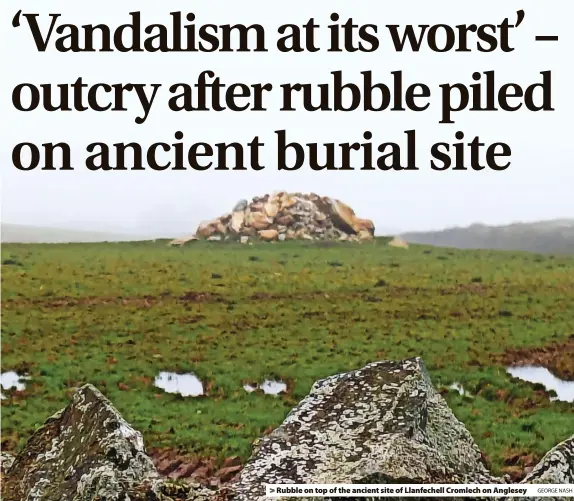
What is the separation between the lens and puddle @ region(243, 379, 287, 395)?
9.88m

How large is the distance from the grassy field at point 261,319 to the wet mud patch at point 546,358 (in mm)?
69

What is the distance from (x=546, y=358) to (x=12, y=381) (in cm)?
761

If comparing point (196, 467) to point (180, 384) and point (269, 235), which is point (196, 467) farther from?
point (269, 235)

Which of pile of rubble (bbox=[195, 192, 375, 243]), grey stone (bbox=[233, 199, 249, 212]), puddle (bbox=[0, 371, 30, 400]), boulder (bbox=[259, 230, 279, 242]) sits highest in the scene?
grey stone (bbox=[233, 199, 249, 212])

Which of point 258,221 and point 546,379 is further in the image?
point 258,221

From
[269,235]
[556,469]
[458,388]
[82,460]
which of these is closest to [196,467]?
[82,460]

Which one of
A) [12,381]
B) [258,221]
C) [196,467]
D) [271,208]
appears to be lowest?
[196,467]

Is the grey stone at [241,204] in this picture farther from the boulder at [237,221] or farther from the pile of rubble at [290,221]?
the boulder at [237,221]

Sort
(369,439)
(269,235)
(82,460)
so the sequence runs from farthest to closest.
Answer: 1. (269,235)
2. (369,439)
3. (82,460)

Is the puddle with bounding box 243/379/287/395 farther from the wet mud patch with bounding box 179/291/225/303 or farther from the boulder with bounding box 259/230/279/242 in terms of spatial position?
the boulder with bounding box 259/230/279/242

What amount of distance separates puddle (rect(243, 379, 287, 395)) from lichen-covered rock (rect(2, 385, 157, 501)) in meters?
4.44

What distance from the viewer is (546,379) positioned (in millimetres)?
10023

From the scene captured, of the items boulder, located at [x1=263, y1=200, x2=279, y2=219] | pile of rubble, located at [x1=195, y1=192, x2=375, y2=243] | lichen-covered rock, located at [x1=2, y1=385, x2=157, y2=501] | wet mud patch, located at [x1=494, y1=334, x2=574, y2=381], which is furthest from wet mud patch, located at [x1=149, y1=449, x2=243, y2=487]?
wet mud patch, located at [x1=494, y1=334, x2=574, y2=381]

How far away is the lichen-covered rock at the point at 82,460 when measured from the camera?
5.03 metres
